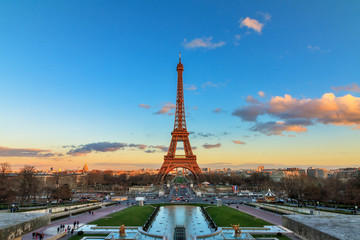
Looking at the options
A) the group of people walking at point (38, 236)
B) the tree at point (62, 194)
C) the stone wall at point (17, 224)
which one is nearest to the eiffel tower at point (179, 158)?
the tree at point (62, 194)

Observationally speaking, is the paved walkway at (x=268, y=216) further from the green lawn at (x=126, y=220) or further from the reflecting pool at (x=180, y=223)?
the green lawn at (x=126, y=220)

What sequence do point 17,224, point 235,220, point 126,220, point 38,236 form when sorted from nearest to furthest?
point 17,224, point 38,236, point 235,220, point 126,220

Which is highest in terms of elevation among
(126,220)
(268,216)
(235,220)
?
(235,220)

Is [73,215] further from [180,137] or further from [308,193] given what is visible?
[180,137]

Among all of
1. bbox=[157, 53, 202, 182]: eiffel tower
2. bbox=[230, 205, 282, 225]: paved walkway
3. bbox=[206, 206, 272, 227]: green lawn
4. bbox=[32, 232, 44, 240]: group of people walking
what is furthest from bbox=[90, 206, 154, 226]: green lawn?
bbox=[157, 53, 202, 182]: eiffel tower

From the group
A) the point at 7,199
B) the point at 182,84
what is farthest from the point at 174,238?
the point at 182,84

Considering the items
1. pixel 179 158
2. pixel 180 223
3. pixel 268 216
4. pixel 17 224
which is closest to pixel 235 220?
pixel 180 223

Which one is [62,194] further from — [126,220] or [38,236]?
[38,236]

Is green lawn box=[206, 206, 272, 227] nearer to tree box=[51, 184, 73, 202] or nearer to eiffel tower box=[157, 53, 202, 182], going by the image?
tree box=[51, 184, 73, 202]
